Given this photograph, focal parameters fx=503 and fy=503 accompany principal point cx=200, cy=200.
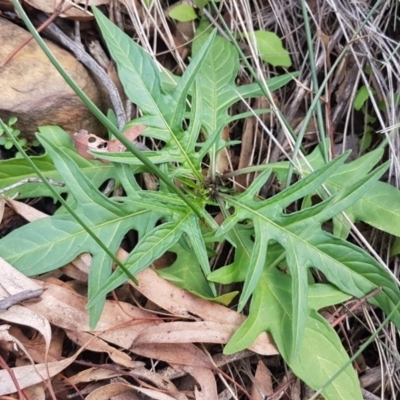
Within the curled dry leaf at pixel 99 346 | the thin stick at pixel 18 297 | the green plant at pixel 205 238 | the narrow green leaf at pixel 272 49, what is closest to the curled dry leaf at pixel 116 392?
the curled dry leaf at pixel 99 346

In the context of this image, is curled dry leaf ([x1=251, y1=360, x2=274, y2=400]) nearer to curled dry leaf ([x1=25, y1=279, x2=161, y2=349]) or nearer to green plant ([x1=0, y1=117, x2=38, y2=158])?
curled dry leaf ([x1=25, y1=279, x2=161, y2=349])

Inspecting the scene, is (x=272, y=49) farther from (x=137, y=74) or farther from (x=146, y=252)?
(x=146, y=252)

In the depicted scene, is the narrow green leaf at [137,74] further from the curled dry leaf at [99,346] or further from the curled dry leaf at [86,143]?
the curled dry leaf at [99,346]

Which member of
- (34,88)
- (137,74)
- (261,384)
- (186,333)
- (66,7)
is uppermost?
(66,7)

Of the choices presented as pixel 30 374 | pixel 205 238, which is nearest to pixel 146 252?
pixel 205 238

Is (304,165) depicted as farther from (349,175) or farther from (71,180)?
(71,180)

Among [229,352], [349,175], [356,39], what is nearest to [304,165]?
[349,175]

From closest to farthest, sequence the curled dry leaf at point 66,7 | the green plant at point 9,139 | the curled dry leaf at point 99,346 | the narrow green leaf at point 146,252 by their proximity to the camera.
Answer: the narrow green leaf at point 146,252 → the curled dry leaf at point 99,346 → the green plant at point 9,139 → the curled dry leaf at point 66,7
